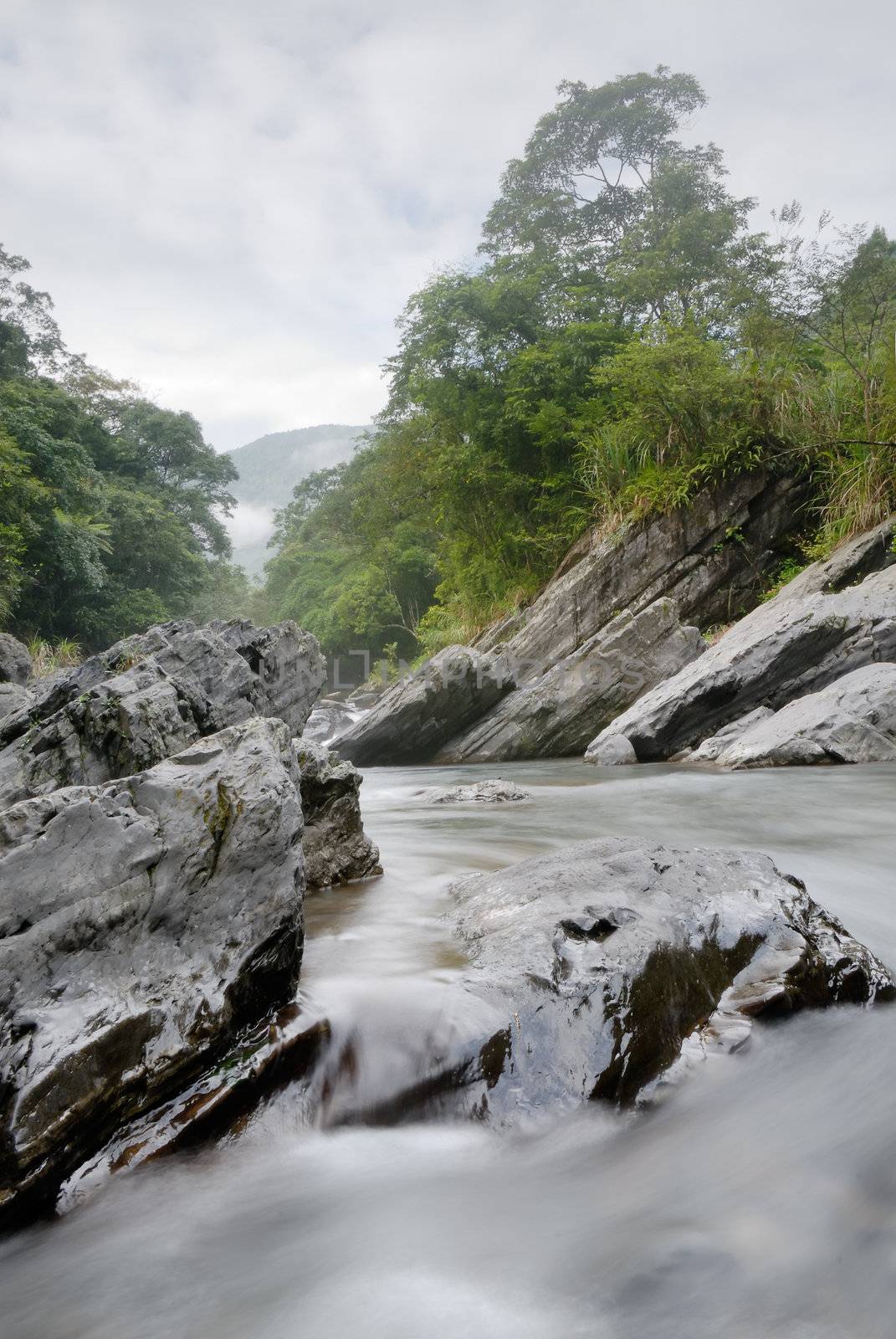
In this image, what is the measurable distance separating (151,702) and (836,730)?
6.92 m

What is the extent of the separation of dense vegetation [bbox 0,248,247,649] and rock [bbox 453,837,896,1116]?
23.0 metres

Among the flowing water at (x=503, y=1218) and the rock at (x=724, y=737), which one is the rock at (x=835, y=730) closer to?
the rock at (x=724, y=737)

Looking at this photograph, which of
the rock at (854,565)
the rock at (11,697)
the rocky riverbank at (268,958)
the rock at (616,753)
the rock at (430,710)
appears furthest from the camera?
the rock at (430,710)

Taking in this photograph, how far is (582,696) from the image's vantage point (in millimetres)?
12664

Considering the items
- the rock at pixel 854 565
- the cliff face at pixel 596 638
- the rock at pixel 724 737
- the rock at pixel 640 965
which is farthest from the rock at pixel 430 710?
the rock at pixel 640 965

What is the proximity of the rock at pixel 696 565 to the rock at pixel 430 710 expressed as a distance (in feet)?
6.59

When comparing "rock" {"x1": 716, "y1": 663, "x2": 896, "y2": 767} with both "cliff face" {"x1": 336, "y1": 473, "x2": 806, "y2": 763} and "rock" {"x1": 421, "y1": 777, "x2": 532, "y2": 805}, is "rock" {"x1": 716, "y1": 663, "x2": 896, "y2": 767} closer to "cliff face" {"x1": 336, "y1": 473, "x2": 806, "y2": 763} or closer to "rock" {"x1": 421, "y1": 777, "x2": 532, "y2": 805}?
"rock" {"x1": 421, "y1": 777, "x2": 532, "y2": 805}

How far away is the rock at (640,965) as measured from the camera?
7.87ft

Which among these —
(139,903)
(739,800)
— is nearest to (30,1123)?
(139,903)

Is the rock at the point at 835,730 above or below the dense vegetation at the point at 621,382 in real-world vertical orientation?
below

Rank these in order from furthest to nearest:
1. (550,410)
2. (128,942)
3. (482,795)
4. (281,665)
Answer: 1. (550,410)
2. (281,665)
3. (482,795)
4. (128,942)

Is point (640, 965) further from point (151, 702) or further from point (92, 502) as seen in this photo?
point (92, 502)

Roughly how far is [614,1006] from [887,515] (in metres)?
12.3

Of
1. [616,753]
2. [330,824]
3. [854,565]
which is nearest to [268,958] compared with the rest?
[330,824]
